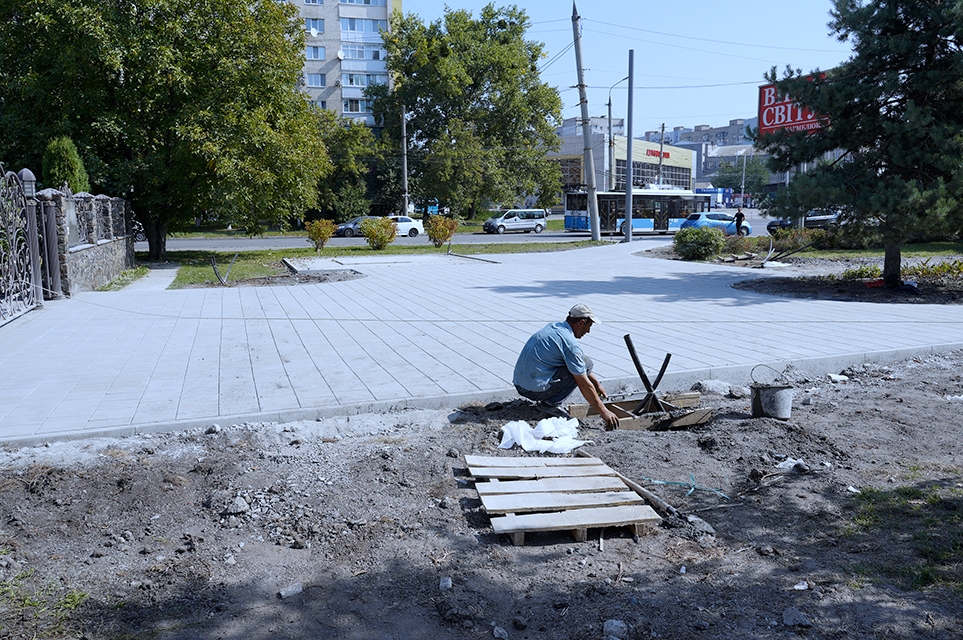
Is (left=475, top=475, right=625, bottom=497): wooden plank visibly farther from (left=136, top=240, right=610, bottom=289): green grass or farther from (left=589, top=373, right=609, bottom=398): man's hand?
(left=136, top=240, right=610, bottom=289): green grass

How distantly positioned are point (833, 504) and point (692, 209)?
154 ft

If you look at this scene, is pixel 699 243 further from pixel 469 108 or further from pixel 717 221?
pixel 469 108

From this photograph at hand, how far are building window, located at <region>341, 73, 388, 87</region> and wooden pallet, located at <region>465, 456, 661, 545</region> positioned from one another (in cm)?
6940

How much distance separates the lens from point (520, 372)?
20.8 feet

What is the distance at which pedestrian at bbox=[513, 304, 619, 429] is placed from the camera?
6035 millimetres

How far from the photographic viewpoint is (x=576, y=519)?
14.1ft

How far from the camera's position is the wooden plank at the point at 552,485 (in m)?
4.68

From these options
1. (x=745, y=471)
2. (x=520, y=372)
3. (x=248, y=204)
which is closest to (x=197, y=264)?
(x=248, y=204)

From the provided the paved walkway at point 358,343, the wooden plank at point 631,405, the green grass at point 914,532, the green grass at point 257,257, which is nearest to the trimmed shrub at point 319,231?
the green grass at point 257,257

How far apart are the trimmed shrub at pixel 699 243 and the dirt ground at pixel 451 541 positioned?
58.8ft

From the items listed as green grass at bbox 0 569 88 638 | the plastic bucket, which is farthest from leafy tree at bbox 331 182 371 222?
green grass at bbox 0 569 88 638

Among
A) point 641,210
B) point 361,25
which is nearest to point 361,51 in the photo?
point 361,25

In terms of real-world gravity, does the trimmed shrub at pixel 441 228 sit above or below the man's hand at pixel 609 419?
above

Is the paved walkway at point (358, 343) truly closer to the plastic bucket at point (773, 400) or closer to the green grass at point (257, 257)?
the plastic bucket at point (773, 400)
